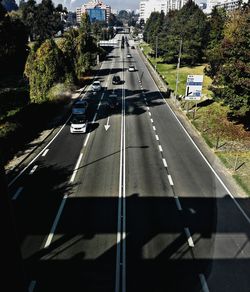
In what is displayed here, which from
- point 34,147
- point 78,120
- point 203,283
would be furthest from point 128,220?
point 78,120

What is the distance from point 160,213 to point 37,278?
774cm

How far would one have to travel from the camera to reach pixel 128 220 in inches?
656

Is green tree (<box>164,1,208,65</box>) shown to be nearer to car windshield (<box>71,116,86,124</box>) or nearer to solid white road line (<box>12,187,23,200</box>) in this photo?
car windshield (<box>71,116,86,124</box>)

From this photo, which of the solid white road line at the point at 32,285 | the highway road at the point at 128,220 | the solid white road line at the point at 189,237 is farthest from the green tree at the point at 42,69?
the solid white road line at the point at 32,285

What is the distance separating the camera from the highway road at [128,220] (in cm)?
1299

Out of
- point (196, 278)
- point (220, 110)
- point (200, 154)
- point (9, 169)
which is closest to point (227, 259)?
point (196, 278)

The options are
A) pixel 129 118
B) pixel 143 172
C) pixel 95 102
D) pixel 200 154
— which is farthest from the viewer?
pixel 95 102

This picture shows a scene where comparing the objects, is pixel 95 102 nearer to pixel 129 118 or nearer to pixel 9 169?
pixel 129 118

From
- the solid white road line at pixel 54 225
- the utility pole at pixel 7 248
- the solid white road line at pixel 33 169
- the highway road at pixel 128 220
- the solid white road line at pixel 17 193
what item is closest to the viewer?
the utility pole at pixel 7 248

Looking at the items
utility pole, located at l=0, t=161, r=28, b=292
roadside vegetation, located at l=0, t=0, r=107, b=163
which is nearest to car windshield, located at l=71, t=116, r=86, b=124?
roadside vegetation, located at l=0, t=0, r=107, b=163

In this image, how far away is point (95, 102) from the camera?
42.8 m

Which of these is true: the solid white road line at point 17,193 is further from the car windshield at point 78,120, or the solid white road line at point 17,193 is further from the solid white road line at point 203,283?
the solid white road line at point 203,283

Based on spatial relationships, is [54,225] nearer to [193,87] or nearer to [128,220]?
[128,220]

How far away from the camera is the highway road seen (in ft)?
42.6
